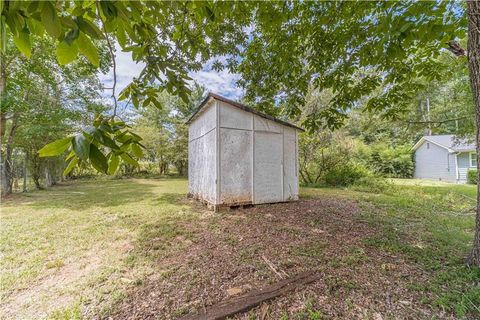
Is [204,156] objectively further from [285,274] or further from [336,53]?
[285,274]

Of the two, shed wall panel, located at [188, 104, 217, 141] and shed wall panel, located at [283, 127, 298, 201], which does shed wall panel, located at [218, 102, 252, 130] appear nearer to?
shed wall panel, located at [188, 104, 217, 141]

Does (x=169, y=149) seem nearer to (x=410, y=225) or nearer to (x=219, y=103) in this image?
(x=219, y=103)

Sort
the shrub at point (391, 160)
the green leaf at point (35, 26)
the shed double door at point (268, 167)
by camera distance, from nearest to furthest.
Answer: the green leaf at point (35, 26) < the shed double door at point (268, 167) < the shrub at point (391, 160)

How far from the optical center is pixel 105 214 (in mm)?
5098

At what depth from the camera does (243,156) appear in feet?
17.8

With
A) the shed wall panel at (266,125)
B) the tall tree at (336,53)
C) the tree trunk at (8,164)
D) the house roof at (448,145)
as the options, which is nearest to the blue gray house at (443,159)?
the house roof at (448,145)

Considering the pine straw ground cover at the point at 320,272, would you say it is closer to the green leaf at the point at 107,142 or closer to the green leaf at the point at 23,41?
the green leaf at the point at 107,142

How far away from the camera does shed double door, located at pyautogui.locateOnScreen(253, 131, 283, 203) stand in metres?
5.59

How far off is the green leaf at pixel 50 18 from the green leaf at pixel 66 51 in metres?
0.07

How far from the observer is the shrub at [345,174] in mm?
9648

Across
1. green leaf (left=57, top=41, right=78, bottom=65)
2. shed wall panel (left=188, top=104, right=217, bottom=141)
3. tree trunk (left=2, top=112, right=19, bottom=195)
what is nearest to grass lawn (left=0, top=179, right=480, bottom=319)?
green leaf (left=57, top=41, right=78, bottom=65)

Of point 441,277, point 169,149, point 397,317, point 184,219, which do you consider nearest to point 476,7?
point 441,277

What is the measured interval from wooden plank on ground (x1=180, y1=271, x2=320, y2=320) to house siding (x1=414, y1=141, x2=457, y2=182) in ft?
57.3

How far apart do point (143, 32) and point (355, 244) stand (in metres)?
3.53
